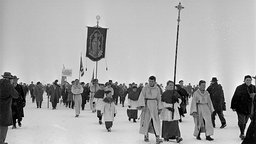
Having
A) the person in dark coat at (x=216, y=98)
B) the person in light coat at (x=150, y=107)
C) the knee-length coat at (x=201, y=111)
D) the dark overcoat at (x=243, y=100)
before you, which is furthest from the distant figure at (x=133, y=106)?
the dark overcoat at (x=243, y=100)

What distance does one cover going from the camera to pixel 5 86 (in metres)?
7.09

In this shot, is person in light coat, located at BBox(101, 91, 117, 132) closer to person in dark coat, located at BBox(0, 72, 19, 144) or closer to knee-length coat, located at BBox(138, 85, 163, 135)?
knee-length coat, located at BBox(138, 85, 163, 135)

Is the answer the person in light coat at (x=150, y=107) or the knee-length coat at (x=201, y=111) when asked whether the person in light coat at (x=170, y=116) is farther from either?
the knee-length coat at (x=201, y=111)

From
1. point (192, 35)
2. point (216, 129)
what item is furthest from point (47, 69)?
point (216, 129)

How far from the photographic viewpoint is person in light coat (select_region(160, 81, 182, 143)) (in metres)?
8.59

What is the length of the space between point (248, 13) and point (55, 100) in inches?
1072

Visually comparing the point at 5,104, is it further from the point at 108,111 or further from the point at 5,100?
the point at 108,111

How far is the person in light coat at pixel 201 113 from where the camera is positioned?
28.8ft

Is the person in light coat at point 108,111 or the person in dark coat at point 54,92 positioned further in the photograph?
the person in dark coat at point 54,92

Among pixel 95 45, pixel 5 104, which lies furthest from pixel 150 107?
pixel 95 45

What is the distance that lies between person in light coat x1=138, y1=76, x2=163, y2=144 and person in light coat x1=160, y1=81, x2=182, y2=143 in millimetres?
324

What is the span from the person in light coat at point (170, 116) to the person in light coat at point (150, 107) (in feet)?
1.06

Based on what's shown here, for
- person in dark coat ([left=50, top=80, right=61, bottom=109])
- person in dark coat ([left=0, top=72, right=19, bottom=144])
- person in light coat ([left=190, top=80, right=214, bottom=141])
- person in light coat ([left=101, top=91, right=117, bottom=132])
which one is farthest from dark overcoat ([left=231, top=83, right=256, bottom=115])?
person in dark coat ([left=50, top=80, right=61, bottom=109])

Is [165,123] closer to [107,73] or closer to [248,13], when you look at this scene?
[248,13]
